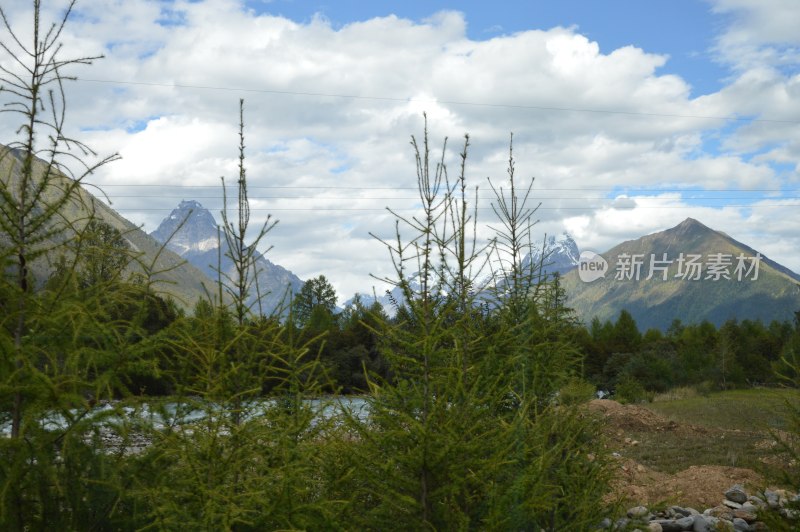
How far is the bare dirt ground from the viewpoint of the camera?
14.4m

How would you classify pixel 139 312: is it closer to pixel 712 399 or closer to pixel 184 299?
pixel 184 299

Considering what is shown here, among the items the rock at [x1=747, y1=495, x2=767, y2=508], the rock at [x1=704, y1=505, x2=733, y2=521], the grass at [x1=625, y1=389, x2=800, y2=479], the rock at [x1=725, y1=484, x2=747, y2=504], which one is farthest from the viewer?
the grass at [x1=625, y1=389, x2=800, y2=479]

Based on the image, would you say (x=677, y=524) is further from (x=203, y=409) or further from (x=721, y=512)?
(x=203, y=409)

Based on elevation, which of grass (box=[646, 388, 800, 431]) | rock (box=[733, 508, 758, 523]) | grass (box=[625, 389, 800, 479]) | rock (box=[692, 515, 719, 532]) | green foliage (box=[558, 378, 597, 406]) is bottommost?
grass (box=[646, 388, 800, 431])

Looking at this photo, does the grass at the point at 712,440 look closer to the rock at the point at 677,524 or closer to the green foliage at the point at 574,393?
the rock at the point at 677,524

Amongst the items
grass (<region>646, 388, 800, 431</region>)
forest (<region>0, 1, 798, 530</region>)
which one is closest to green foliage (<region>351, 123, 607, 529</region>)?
forest (<region>0, 1, 798, 530</region>)

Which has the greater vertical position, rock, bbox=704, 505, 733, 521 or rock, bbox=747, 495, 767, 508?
rock, bbox=747, 495, 767, 508

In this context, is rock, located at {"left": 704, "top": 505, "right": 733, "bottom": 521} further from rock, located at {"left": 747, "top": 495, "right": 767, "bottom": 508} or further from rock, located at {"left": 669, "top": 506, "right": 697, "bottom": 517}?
rock, located at {"left": 747, "top": 495, "right": 767, "bottom": 508}

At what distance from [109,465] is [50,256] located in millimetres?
1430

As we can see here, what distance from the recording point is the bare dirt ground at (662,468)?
14422 millimetres

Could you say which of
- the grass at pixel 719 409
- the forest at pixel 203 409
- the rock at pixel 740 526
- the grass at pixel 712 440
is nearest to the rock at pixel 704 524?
the rock at pixel 740 526

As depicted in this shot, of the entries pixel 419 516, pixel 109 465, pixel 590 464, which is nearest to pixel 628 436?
pixel 590 464

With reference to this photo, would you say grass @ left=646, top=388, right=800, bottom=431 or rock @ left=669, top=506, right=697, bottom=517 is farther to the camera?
grass @ left=646, top=388, right=800, bottom=431

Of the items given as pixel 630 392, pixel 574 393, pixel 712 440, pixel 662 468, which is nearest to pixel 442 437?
pixel 574 393
